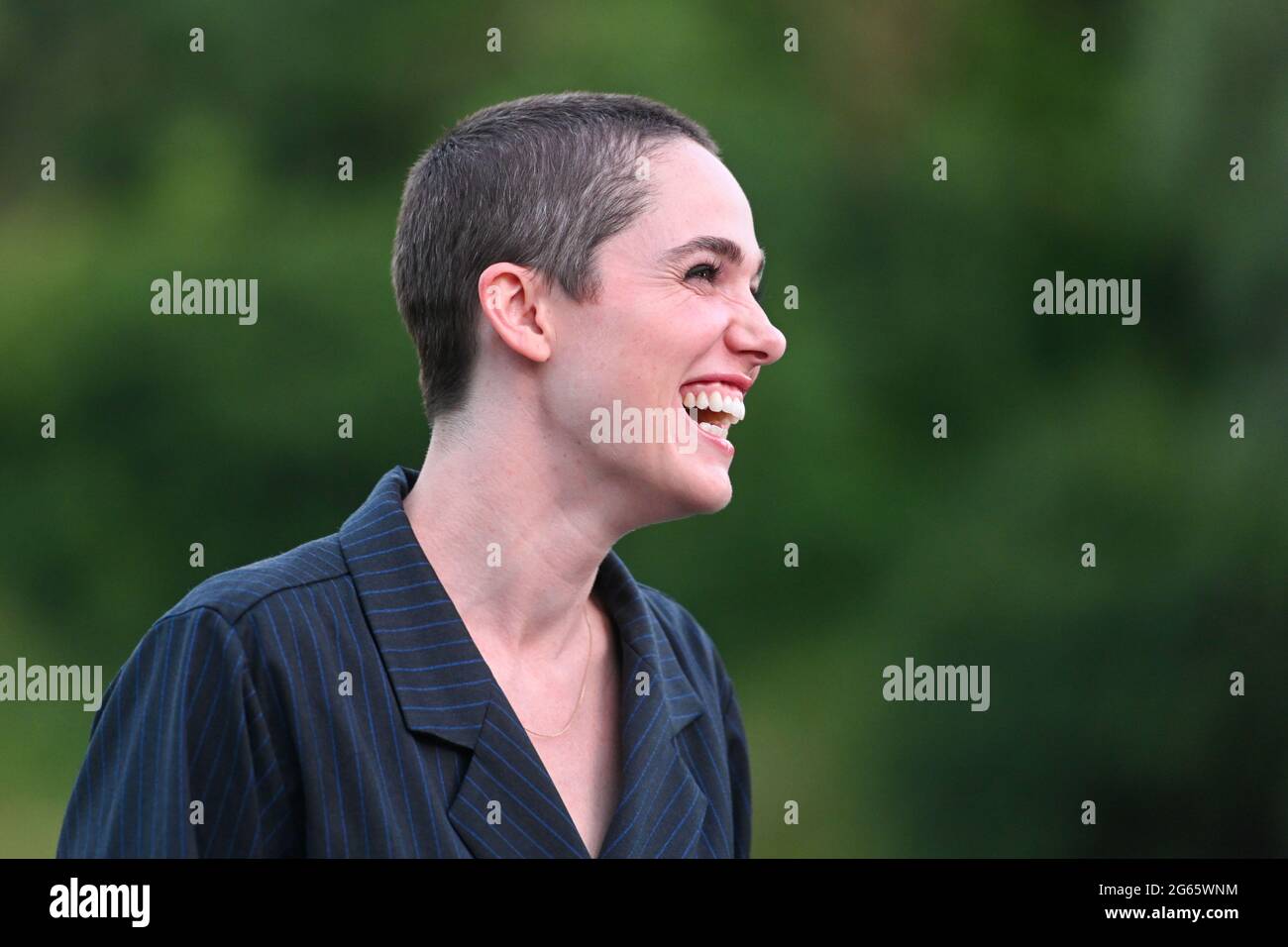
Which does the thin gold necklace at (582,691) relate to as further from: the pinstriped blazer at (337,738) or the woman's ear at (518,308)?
the woman's ear at (518,308)

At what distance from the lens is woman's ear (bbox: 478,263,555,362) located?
177cm

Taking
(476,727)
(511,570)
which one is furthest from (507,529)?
(476,727)

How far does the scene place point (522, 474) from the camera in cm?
176

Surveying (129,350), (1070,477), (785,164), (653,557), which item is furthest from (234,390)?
(1070,477)

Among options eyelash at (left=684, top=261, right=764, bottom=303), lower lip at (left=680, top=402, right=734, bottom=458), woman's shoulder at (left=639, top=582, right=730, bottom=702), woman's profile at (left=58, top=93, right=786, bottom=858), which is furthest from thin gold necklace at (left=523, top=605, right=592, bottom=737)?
eyelash at (left=684, top=261, right=764, bottom=303)

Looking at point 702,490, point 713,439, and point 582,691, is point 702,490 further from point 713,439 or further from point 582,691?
point 582,691

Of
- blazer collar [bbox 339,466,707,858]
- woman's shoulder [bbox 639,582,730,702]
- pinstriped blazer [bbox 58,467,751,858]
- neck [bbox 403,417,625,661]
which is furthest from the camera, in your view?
woman's shoulder [bbox 639,582,730,702]

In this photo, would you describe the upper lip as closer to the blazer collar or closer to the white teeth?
the white teeth

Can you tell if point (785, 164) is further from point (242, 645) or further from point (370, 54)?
point (242, 645)

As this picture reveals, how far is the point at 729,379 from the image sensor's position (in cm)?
182

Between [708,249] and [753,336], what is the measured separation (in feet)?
0.36

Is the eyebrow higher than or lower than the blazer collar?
higher

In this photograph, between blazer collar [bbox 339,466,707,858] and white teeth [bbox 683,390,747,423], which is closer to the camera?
blazer collar [bbox 339,466,707,858]
